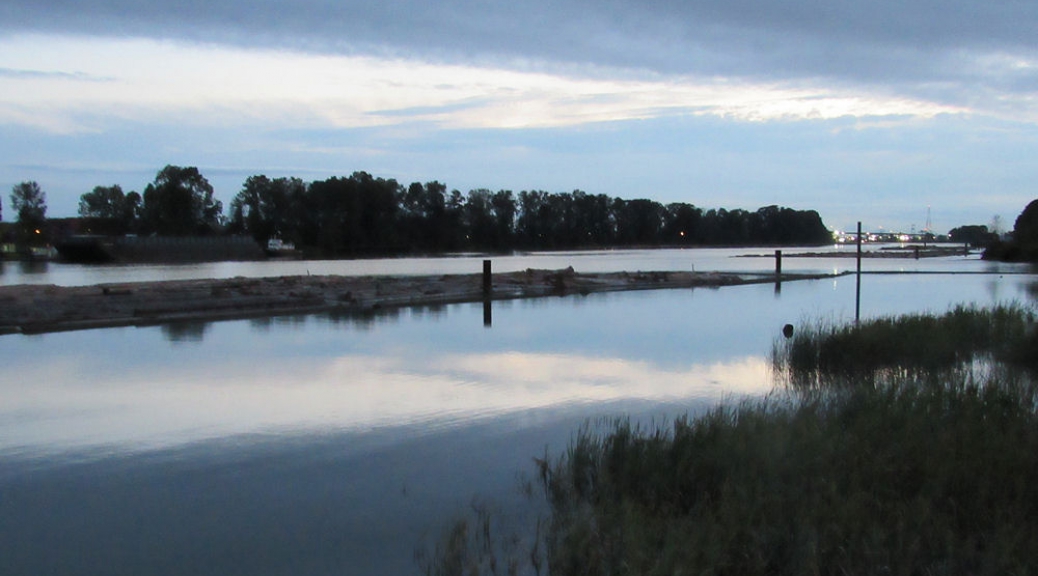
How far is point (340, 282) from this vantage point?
32188 millimetres

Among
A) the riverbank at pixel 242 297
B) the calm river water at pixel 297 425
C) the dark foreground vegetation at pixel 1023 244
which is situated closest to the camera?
the calm river water at pixel 297 425

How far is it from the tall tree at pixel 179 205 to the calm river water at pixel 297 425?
281 ft

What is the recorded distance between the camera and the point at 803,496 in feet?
18.2

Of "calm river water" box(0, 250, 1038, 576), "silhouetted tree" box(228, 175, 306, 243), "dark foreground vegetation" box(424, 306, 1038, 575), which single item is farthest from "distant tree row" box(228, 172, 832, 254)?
"dark foreground vegetation" box(424, 306, 1038, 575)

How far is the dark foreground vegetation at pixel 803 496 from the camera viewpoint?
4.88 m

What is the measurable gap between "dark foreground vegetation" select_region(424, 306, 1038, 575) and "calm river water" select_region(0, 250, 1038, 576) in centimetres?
75

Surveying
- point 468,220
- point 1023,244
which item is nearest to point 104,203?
point 468,220

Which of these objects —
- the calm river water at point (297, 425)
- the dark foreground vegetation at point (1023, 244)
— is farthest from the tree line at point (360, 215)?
the calm river water at point (297, 425)

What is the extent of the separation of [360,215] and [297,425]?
309 feet

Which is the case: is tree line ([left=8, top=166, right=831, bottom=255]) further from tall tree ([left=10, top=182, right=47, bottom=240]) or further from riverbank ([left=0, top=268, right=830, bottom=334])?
riverbank ([left=0, top=268, right=830, bottom=334])

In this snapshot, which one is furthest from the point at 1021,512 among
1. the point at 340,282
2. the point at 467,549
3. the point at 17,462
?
the point at 340,282

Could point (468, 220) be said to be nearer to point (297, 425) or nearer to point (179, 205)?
point (179, 205)

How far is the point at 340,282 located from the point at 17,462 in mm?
24526

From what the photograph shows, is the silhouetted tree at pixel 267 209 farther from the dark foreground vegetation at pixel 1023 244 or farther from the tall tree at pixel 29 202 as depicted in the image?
the dark foreground vegetation at pixel 1023 244
